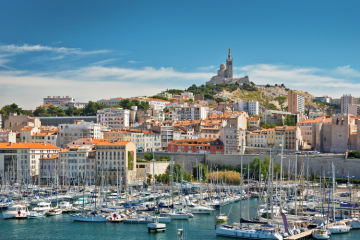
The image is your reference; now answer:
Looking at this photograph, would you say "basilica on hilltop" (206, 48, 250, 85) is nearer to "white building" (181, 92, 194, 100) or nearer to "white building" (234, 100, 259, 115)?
"white building" (181, 92, 194, 100)

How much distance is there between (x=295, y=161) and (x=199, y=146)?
13.4m

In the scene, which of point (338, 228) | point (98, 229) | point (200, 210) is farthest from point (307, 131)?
point (98, 229)

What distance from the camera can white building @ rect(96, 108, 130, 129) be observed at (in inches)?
3211

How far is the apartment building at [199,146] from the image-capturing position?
6178 cm

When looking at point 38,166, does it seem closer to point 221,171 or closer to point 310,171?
point 221,171

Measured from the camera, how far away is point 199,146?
6231 centimetres

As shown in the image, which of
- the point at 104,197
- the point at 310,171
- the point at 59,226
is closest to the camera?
the point at 59,226

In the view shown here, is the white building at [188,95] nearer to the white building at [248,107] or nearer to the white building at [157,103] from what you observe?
the white building at [248,107]

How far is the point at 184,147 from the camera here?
62.8 meters

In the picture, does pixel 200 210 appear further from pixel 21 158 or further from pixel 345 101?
pixel 345 101

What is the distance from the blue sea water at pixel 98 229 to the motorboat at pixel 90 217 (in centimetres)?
41

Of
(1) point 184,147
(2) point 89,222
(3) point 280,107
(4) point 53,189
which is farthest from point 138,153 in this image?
(3) point 280,107

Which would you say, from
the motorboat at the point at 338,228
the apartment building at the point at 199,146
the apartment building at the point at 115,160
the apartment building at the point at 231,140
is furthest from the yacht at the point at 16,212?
the apartment building at the point at 231,140

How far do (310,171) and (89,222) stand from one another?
94.8 feet
